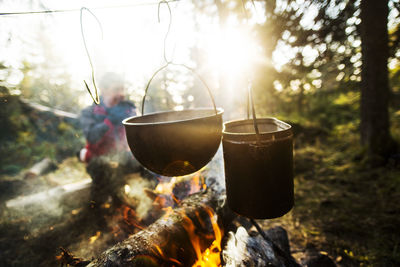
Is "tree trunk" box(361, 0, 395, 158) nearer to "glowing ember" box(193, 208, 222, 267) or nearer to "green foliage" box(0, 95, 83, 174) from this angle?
"glowing ember" box(193, 208, 222, 267)

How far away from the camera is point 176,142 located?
1332mm

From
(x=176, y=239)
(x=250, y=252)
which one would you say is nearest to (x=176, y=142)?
(x=176, y=239)

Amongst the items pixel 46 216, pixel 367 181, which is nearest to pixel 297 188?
pixel 367 181

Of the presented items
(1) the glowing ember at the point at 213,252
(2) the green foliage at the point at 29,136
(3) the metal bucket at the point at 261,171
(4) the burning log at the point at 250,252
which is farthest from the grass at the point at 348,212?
(2) the green foliage at the point at 29,136

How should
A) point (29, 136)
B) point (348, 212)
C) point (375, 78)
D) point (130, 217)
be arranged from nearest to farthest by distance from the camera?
1. point (130, 217)
2. point (348, 212)
3. point (375, 78)
4. point (29, 136)

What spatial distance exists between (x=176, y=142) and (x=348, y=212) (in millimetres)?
3991

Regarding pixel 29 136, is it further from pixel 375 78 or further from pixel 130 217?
pixel 375 78

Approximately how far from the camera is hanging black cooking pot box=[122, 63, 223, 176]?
1.32 meters

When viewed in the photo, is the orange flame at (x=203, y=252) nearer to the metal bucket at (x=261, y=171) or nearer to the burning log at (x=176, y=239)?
the burning log at (x=176, y=239)

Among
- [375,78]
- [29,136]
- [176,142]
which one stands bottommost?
[29,136]

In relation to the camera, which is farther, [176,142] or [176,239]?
[176,239]

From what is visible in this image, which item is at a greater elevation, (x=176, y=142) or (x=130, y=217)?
(x=176, y=142)

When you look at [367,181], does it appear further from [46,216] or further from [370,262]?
[46,216]

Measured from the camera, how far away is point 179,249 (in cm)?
194
